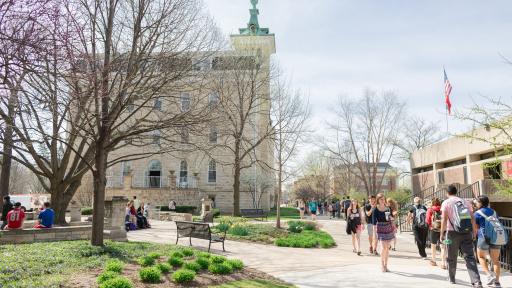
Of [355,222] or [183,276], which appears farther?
[355,222]

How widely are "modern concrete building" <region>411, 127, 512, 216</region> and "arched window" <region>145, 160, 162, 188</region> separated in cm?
2678

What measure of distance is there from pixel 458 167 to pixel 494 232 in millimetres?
19734

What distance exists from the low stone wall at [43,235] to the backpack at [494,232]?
11973 millimetres

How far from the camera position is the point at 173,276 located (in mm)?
7238

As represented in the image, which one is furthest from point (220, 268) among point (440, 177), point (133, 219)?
point (440, 177)

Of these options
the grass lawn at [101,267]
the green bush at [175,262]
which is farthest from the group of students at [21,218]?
the green bush at [175,262]

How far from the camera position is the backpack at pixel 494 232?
7.54m

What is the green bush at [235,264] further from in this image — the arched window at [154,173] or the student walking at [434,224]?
the arched window at [154,173]

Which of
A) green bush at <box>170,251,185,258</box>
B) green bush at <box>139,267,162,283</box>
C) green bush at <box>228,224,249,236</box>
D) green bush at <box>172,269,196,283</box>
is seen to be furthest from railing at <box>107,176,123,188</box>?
green bush at <box>172,269,196,283</box>

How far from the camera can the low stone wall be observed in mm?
11375

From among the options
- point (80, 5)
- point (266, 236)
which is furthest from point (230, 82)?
point (80, 5)

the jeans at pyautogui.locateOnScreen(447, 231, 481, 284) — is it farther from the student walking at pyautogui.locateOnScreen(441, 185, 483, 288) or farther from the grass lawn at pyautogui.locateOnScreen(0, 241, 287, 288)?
the grass lawn at pyautogui.locateOnScreen(0, 241, 287, 288)

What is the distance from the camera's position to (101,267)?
8102mm

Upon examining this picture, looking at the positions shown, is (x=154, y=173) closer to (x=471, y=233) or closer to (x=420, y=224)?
(x=420, y=224)
